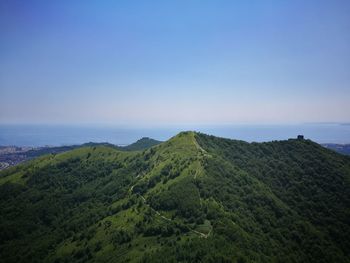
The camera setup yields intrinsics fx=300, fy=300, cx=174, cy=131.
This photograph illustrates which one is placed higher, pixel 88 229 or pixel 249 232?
pixel 249 232

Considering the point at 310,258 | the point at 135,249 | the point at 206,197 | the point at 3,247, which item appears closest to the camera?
the point at 135,249

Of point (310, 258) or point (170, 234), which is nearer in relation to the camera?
point (170, 234)

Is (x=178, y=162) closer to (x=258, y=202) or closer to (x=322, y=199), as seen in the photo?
(x=258, y=202)

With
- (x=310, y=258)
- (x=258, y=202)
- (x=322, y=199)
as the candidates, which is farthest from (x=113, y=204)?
(x=322, y=199)

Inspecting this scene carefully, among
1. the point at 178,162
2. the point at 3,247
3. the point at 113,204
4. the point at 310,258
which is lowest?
the point at 3,247

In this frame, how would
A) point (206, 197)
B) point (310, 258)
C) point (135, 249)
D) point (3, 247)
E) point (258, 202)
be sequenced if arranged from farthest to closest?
point (3, 247)
point (258, 202)
point (206, 197)
point (310, 258)
point (135, 249)

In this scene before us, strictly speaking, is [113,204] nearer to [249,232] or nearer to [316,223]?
[249,232]
